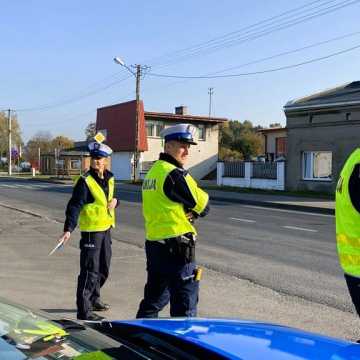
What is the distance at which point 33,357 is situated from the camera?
191cm

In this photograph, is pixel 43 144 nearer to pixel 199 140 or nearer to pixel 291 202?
pixel 199 140

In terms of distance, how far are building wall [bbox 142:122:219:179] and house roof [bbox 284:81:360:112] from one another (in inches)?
788

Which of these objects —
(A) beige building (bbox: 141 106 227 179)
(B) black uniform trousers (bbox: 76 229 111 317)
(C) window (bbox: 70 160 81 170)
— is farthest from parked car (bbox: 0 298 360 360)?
(C) window (bbox: 70 160 81 170)

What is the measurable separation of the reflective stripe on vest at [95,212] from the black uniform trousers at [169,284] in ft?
4.84

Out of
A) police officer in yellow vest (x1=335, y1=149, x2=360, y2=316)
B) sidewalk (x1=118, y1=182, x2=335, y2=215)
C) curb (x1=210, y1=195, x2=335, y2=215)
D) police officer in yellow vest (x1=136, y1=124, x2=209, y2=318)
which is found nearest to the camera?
police officer in yellow vest (x1=335, y1=149, x2=360, y2=316)

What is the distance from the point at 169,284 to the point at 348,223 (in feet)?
4.79

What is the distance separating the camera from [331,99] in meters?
27.2

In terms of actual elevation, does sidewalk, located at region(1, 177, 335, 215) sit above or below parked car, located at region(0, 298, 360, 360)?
below

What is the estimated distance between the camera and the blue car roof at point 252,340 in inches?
86.4

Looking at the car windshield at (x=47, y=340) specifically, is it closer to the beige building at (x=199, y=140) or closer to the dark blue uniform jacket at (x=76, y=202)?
the dark blue uniform jacket at (x=76, y=202)

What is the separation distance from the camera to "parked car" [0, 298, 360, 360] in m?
2.04

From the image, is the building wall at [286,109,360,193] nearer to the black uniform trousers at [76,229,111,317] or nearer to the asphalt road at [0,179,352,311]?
the asphalt road at [0,179,352,311]

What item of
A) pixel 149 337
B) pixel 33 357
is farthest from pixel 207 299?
pixel 33 357

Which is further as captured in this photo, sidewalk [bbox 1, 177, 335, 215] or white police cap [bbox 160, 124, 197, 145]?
sidewalk [bbox 1, 177, 335, 215]
